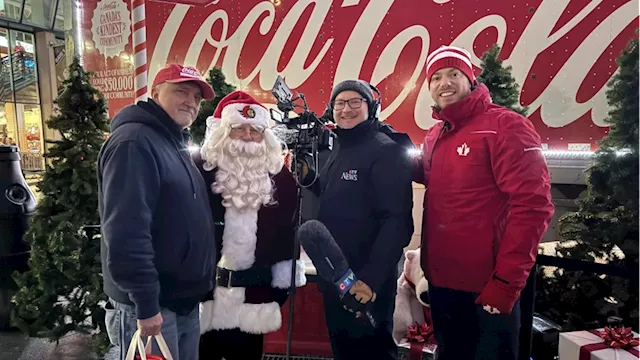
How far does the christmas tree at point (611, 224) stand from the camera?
3000 millimetres

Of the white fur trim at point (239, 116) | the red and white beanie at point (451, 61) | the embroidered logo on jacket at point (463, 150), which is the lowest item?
the embroidered logo on jacket at point (463, 150)

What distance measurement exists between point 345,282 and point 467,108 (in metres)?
1.01

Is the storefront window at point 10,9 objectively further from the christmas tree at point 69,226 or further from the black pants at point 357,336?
the black pants at point 357,336

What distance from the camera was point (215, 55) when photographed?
15.6ft

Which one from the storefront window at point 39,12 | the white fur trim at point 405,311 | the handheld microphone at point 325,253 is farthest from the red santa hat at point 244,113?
the storefront window at point 39,12

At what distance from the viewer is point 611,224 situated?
10.3 ft

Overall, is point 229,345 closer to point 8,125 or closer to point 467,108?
point 467,108

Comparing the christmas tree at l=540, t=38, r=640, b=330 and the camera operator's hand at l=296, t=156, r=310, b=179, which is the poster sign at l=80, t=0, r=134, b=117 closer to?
the camera operator's hand at l=296, t=156, r=310, b=179

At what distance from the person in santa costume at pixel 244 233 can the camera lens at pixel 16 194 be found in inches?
101

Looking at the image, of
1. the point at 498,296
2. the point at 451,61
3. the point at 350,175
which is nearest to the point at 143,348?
the point at 350,175

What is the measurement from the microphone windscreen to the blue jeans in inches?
25.7

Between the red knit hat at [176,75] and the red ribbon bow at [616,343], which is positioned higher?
the red knit hat at [176,75]

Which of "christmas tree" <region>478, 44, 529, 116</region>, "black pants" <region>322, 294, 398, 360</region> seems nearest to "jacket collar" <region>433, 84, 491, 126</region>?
"black pants" <region>322, 294, 398, 360</region>

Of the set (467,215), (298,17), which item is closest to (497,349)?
(467,215)
